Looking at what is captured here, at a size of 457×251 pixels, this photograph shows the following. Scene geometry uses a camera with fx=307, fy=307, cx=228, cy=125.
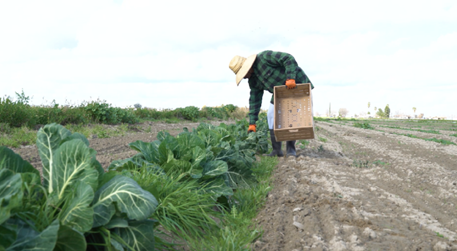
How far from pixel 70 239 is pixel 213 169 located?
5.49 ft

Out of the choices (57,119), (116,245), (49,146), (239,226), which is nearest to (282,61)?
(239,226)

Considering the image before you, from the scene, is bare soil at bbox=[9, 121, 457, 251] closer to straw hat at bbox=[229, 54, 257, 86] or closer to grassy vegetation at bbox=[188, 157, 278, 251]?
grassy vegetation at bbox=[188, 157, 278, 251]

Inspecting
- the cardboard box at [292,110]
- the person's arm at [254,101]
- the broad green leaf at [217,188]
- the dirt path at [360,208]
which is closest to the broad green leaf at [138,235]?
the dirt path at [360,208]

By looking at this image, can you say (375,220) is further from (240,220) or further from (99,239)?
(99,239)

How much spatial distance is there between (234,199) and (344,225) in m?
1.16

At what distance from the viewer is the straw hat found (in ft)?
18.2

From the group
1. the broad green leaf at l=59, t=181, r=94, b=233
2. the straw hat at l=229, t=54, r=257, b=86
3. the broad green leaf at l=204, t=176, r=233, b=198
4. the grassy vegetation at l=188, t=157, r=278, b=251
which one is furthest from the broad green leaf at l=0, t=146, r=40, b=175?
the straw hat at l=229, t=54, r=257, b=86

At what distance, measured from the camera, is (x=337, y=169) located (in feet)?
15.1

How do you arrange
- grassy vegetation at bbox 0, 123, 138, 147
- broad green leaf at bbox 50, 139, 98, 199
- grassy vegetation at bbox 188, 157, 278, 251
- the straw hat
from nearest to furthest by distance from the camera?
broad green leaf at bbox 50, 139, 98, 199
grassy vegetation at bbox 188, 157, 278, 251
the straw hat
grassy vegetation at bbox 0, 123, 138, 147

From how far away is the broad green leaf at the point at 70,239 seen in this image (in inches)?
52.1

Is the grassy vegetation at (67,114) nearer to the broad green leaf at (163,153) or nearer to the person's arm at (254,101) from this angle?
the person's arm at (254,101)

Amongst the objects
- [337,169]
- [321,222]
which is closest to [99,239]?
[321,222]

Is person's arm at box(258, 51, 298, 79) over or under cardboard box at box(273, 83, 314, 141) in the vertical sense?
over

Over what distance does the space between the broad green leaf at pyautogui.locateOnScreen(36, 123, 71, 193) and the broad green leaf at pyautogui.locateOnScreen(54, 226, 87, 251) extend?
0.33 metres
